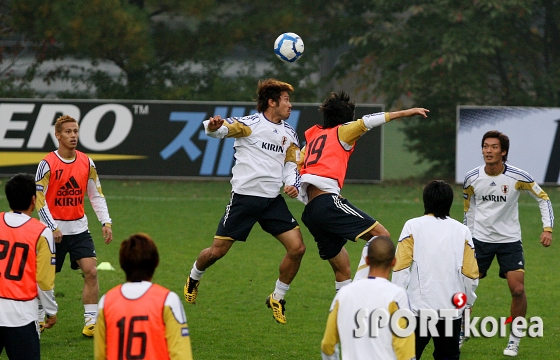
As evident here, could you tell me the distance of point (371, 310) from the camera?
4801 mm

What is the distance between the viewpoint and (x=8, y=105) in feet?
63.2

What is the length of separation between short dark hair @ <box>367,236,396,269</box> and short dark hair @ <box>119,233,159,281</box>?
126cm

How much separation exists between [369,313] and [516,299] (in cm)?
373

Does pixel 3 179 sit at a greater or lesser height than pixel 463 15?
lesser

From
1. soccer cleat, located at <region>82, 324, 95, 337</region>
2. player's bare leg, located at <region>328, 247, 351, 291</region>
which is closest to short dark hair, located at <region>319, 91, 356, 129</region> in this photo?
player's bare leg, located at <region>328, 247, 351, 291</region>

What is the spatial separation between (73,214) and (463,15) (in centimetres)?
1606

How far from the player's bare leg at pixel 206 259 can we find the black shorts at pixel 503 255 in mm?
2488

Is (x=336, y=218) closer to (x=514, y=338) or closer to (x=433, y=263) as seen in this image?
(x=514, y=338)

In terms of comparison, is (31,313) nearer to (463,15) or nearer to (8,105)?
(8,105)

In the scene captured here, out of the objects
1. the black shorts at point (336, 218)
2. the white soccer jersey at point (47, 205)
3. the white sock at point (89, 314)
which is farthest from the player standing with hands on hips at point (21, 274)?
the black shorts at point (336, 218)

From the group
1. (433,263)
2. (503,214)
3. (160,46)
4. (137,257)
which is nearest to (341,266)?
(503,214)

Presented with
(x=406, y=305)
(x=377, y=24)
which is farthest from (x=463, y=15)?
(x=406, y=305)

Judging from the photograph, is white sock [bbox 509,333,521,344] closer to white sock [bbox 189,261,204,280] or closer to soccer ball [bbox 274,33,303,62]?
white sock [bbox 189,261,204,280]

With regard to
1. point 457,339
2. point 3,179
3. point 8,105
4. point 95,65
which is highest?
point 95,65
